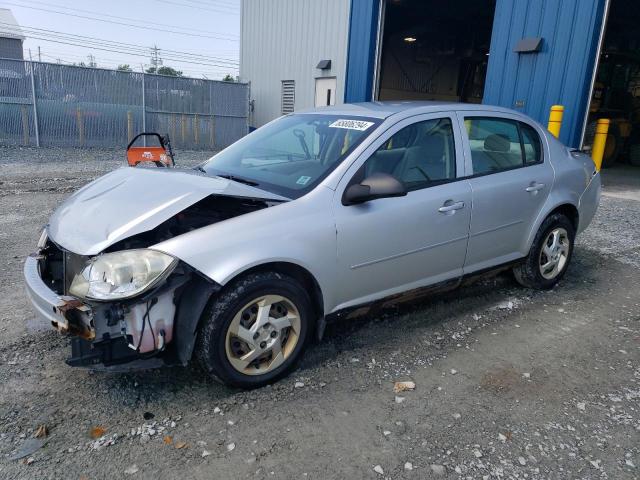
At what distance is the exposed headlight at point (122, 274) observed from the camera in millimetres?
2543

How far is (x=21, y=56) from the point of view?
86.1ft

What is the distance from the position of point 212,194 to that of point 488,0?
47.3 feet

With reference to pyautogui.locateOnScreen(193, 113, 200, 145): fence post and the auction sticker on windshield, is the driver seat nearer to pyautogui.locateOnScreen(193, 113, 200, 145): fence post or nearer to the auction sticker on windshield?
the auction sticker on windshield

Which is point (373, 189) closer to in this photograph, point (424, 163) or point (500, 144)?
point (424, 163)

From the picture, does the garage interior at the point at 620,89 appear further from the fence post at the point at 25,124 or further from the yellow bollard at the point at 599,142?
the fence post at the point at 25,124

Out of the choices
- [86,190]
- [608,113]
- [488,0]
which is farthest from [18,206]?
[608,113]

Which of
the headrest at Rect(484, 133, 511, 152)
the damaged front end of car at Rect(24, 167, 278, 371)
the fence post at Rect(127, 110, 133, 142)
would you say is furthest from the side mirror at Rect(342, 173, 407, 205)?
the fence post at Rect(127, 110, 133, 142)

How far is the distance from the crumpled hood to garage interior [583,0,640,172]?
1392cm

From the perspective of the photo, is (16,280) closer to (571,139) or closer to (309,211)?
(309,211)

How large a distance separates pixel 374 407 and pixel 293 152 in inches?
75.4

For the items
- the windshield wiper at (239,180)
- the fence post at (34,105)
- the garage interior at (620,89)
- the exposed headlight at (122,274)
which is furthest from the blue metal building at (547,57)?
the fence post at (34,105)

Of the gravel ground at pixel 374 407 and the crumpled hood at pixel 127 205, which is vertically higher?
the crumpled hood at pixel 127 205

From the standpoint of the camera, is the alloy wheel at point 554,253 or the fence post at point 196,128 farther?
the fence post at point 196,128

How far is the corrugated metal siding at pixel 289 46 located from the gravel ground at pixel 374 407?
36.9 feet
